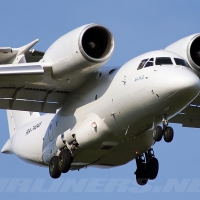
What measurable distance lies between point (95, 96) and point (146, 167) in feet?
8.29

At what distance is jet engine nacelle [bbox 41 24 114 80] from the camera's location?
20.2 meters

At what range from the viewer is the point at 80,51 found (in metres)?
20.1

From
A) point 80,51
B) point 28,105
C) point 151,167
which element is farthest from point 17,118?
point 80,51

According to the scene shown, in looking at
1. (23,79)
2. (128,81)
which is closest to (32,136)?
(23,79)

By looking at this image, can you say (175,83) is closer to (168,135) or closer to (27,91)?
(168,135)

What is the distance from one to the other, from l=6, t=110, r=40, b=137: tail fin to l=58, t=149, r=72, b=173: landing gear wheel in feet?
10.3

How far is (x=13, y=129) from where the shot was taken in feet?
82.0

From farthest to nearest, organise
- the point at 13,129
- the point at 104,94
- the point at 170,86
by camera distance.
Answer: the point at 13,129 → the point at 104,94 → the point at 170,86

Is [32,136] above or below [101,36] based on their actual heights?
below

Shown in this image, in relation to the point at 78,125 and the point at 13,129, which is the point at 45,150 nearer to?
the point at 78,125

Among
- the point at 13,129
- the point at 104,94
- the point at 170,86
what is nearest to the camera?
the point at 170,86

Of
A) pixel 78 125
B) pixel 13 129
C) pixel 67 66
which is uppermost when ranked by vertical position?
pixel 67 66

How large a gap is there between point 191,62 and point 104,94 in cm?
228

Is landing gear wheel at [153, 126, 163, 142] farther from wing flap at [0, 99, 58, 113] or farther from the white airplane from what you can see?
wing flap at [0, 99, 58, 113]
